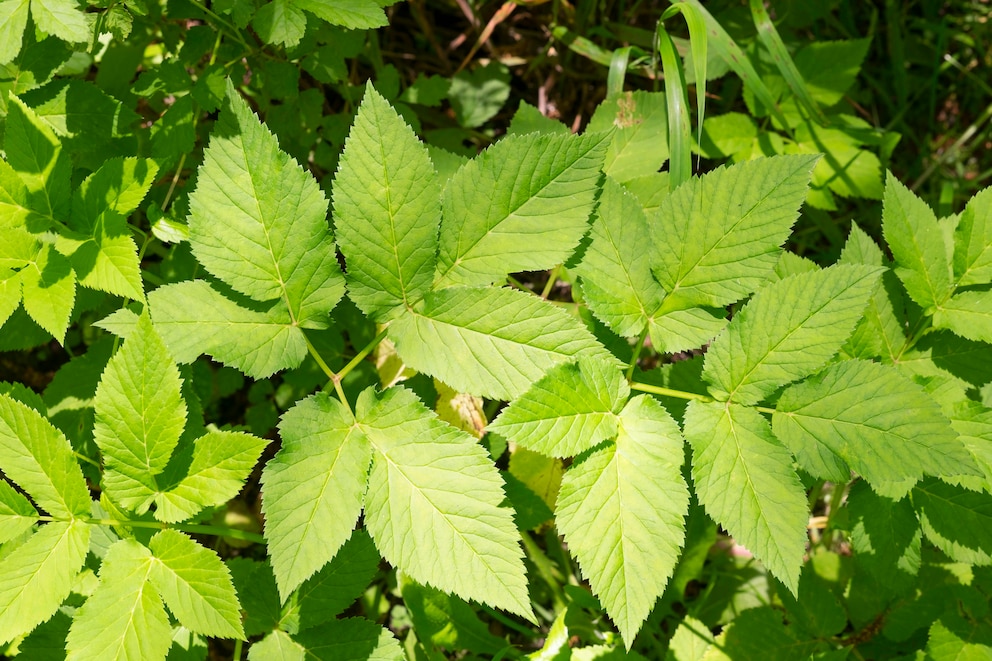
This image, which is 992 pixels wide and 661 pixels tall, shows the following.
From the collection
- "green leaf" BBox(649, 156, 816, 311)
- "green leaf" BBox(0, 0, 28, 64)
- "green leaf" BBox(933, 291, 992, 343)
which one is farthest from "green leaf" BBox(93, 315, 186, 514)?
"green leaf" BBox(933, 291, 992, 343)

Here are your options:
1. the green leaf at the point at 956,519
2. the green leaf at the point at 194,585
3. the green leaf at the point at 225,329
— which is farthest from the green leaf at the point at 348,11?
the green leaf at the point at 956,519

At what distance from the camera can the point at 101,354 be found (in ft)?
7.51

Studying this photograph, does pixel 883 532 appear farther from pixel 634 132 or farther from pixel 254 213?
pixel 254 213

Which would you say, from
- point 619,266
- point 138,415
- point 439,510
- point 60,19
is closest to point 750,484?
point 619,266

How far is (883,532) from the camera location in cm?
192

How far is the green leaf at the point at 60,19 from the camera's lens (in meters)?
1.73

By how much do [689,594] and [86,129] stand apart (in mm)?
2790

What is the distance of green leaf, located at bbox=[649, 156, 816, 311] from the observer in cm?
159

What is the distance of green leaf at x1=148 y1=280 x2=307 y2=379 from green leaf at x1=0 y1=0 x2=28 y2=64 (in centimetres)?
74

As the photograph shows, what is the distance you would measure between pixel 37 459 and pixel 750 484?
161 centimetres

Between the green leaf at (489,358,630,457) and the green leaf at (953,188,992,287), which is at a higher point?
the green leaf at (953,188,992,287)

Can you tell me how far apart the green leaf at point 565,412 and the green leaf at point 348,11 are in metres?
1.06

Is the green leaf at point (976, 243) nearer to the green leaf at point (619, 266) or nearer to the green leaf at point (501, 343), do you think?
the green leaf at point (619, 266)

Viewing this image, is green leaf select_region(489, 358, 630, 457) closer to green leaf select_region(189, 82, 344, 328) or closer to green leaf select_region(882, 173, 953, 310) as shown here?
A: green leaf select_region(189, 82, 344, 328)
